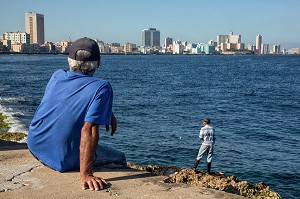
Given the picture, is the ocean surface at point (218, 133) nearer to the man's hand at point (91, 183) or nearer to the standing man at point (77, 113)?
the man's hand at point (91, 183)

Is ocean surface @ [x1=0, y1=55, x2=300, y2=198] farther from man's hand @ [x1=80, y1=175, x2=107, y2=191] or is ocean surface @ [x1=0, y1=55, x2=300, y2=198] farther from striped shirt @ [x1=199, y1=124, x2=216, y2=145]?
man's hand @ [x1=80, y1=175, x2=107, y2=191]

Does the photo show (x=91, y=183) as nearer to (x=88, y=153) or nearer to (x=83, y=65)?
(x=88, y=153)

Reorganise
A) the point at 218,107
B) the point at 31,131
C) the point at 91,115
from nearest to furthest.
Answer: the point at 91,115 → the point at 31,131 → the point at 218,107

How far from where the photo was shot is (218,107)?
34.3 meters

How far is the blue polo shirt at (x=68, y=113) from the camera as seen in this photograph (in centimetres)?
390

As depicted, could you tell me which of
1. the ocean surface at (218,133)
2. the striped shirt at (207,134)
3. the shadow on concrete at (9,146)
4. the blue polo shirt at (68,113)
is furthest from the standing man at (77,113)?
the ocean surface at (218,133)

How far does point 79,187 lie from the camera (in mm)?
4137

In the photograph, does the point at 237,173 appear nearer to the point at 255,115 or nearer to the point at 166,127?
the point at 166,127

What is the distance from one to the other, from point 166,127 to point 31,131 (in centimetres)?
1933

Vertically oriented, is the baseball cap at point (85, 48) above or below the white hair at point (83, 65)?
above

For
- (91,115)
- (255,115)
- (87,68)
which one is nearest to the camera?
(91,115)

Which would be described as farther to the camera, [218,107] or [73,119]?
[218,107]

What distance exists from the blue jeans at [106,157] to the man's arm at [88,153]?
61 centimetres

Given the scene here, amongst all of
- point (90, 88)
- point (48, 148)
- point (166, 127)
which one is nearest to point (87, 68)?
point (90, 88)
